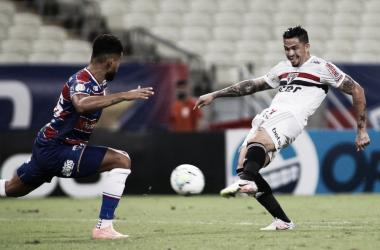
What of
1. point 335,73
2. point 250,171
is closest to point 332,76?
point 335,73

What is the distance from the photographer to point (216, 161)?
11156mm

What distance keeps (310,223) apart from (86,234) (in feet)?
8.24

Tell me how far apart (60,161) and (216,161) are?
5.68 meters

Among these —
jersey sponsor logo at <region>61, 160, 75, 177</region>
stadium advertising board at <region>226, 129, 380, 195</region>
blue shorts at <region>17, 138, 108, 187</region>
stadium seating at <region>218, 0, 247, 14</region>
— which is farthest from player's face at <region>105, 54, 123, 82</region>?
stadium seating at <region>218, 0, 247, 14</region>

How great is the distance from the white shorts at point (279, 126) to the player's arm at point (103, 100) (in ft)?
4.29

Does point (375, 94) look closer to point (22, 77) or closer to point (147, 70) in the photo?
point (147, 70)

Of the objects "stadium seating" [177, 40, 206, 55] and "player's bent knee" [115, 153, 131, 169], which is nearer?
"player's bent knee" [115, 153, 131, 169]

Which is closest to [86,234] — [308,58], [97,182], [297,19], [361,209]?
[308,58]

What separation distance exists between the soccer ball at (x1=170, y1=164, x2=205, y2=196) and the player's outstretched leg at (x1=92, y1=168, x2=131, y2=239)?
712mm

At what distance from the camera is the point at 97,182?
10.9m

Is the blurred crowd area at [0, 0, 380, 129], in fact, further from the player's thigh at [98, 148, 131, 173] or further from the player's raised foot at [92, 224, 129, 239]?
the player's raised foot at [92, 224, 129, 239]

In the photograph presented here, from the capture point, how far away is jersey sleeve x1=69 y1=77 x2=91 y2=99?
5535 millimetres

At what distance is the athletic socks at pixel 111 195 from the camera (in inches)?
227

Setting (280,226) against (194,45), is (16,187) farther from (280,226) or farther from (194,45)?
(194,45)
